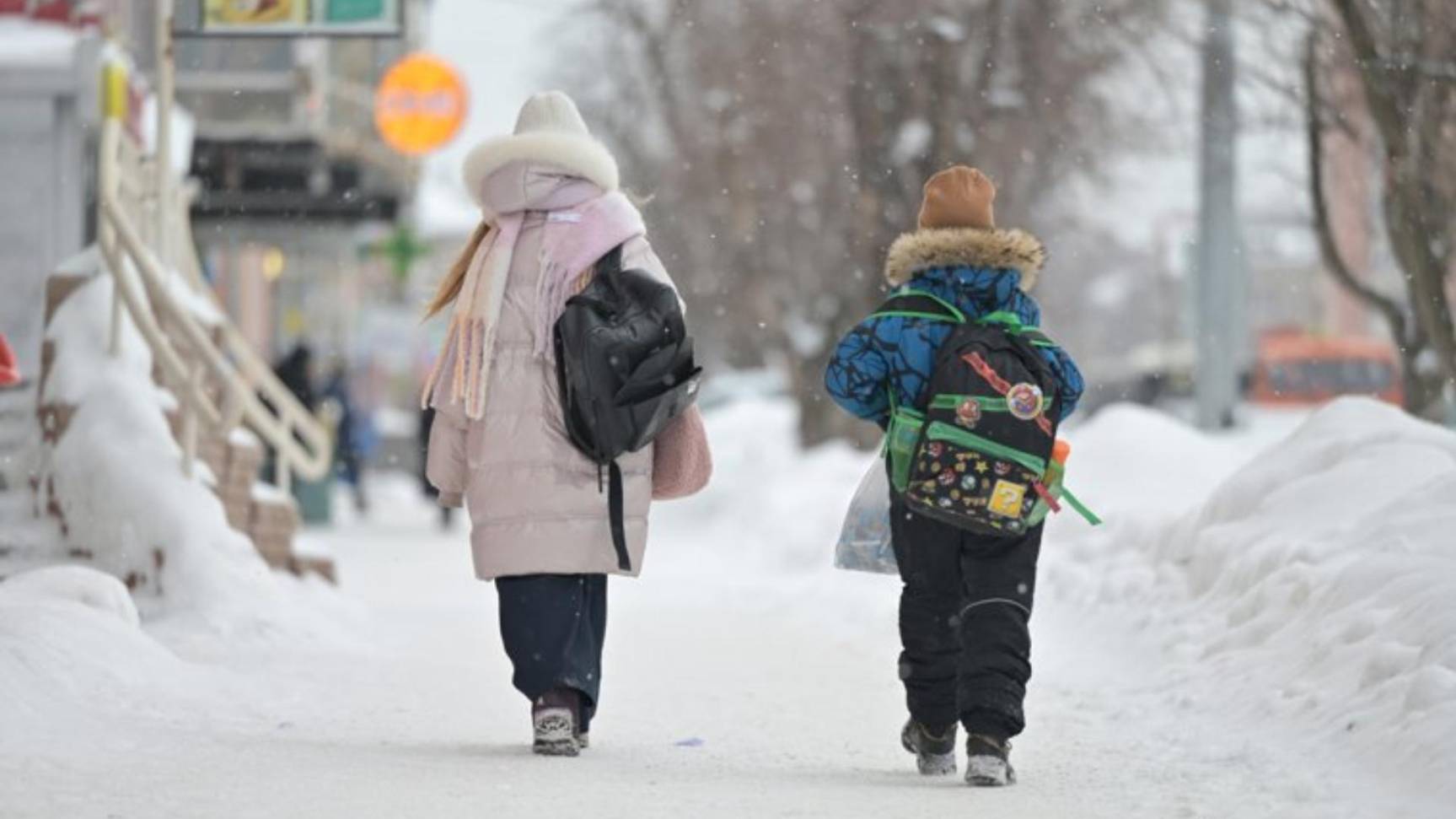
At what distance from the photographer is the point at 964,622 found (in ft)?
23.8

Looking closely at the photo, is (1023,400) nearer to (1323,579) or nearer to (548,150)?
(548,150)

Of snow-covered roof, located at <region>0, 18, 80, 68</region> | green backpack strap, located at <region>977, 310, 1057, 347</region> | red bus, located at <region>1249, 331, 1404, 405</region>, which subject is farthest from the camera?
red bus, located at <region>1249, 331, 1404, 405</region>

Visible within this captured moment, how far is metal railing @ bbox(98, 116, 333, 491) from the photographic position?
13.0m

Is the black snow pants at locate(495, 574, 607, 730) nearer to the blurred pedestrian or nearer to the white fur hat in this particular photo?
the white fur hat

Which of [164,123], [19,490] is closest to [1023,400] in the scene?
[19,490]

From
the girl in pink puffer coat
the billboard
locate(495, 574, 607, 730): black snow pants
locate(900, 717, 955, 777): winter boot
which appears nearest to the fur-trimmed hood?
the girl in pink puffer coat

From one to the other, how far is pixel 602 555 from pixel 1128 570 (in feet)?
15.8

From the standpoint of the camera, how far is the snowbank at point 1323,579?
7.52 m

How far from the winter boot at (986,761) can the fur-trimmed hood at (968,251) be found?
3.72ft

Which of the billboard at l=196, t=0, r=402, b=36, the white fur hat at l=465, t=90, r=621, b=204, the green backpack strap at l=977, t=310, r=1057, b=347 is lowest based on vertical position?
the green backpack strap at l=977, t=310, r=1057, b=347

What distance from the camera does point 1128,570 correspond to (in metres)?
12.3

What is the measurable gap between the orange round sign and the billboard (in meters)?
14.3

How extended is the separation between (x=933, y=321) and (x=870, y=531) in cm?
60

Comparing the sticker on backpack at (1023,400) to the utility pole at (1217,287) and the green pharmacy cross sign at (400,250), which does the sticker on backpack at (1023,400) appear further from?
the green pharmacy cross sign at (400,250)
